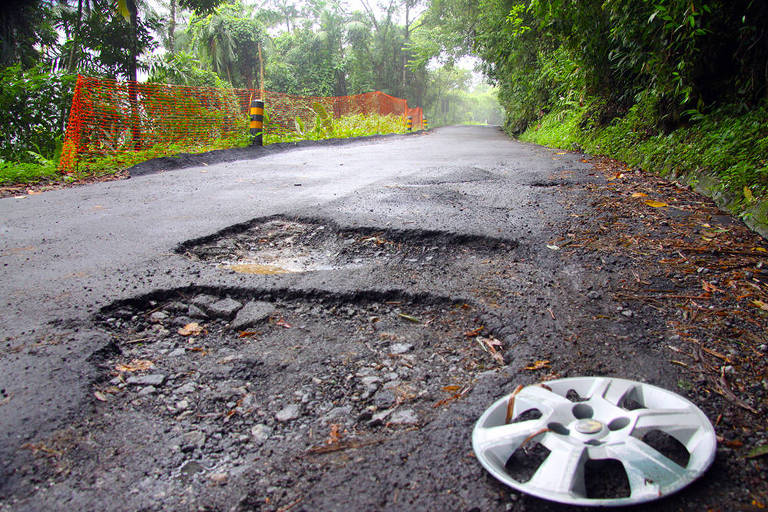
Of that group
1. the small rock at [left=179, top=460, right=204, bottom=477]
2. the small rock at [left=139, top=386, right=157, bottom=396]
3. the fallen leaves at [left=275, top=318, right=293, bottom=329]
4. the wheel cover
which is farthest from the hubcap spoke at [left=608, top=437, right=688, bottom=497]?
the small rock at [left=139, top=386, right=157, bottom=396]

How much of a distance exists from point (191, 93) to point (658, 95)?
813cm

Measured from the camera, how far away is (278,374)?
1.77 meters

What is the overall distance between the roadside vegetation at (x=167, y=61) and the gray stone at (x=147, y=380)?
18.1 feet

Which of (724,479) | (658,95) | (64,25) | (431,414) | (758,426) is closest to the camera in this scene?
(724,479)

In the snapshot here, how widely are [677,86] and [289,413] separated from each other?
4853mm

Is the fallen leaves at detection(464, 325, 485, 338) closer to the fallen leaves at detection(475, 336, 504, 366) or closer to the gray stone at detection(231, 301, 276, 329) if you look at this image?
the fallen leaves at detection(475, 336, 504, 366)

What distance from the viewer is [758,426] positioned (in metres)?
1.35

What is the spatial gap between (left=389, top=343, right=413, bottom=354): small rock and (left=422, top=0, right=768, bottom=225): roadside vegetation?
2.61m

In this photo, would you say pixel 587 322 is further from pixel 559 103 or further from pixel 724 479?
pixel 559 103

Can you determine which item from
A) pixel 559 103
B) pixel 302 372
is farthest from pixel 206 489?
pixel 559 103

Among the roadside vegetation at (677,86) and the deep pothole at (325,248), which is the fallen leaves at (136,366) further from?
the roadside vegetation at (677,86)

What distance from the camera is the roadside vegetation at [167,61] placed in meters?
7.12

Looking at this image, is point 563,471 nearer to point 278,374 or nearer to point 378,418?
point 378,418

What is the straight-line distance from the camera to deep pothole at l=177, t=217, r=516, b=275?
2.80m
